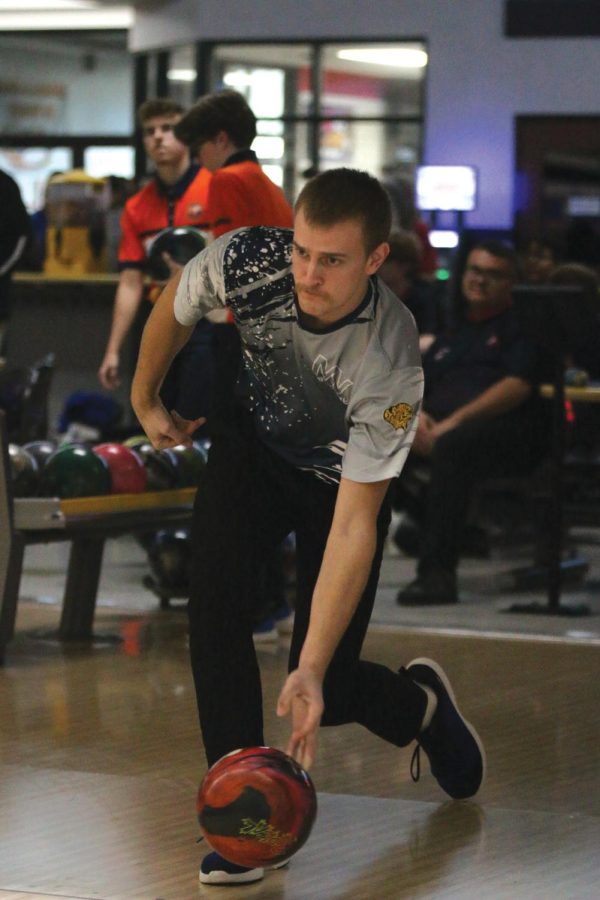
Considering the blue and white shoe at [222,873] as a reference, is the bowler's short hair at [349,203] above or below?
above

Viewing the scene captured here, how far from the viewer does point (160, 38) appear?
1936 cm

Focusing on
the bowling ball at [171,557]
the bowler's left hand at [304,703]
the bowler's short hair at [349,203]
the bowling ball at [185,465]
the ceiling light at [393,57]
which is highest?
the ceiling light at [393,57]

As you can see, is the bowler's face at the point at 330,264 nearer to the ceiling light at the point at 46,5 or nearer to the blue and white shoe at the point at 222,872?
the blue and white shoe at the point at 222,872

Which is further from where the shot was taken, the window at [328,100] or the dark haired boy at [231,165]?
the window at [328,100]

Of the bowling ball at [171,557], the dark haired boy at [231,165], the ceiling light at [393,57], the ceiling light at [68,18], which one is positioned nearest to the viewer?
the dark haired boy at [231,165]

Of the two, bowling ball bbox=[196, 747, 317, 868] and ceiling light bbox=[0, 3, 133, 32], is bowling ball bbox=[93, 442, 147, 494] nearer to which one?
bowling ball bbox=[196, 747, 317, 868]

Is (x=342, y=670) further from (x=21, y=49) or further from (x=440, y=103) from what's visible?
(x=21, y=49)

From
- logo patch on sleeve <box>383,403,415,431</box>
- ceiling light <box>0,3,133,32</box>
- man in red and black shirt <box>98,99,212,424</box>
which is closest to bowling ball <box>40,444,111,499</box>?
Result: man in red and black shirt <box>98,99,212,424</box>

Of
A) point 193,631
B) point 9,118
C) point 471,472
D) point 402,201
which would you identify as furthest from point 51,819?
point 9,118

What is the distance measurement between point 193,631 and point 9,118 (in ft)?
64.1

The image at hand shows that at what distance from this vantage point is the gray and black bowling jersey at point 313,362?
312cm

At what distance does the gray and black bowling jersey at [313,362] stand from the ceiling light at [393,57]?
A: 1546 centimetres

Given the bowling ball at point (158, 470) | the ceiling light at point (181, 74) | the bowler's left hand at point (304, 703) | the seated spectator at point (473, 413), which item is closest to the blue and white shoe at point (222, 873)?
the bowler's left hand at point (304, 703)

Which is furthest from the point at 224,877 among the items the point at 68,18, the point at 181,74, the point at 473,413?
the point at 68,18
